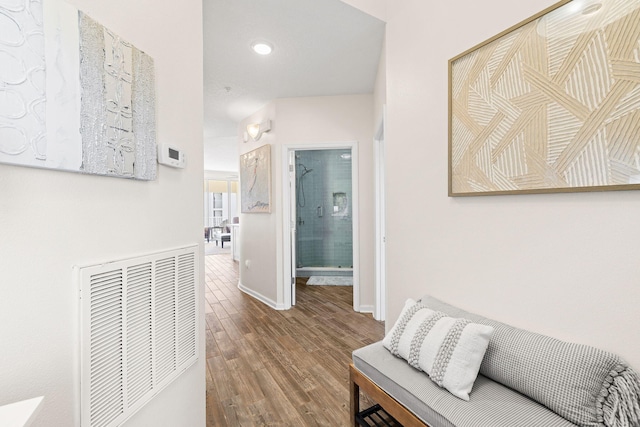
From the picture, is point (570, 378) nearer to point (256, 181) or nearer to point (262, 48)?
point (262, 48)

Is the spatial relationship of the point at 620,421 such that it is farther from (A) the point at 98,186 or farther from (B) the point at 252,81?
(B) the point at 252,81

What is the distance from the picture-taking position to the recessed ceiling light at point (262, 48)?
2.16 meters

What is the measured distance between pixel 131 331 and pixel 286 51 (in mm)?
2301

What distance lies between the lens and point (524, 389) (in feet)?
3.30

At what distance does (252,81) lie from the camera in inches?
110

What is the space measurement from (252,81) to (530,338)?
3.02 meters

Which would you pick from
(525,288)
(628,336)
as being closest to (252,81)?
(525,288)

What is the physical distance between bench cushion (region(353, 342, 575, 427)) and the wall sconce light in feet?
9.50

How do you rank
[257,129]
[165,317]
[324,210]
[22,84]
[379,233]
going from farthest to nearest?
1. [324,210]
2. [257,129]
3. [379,233]
4. [165,317]
5. [22,84]

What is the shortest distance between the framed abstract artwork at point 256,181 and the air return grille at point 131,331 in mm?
2130

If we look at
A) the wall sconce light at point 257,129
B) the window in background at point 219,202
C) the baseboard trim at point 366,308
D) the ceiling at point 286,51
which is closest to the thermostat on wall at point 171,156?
the ceiling at point 286,51

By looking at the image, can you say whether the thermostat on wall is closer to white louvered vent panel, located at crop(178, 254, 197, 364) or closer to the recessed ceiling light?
white louvered vent panel, located at crop(178, 254, 197, 364)

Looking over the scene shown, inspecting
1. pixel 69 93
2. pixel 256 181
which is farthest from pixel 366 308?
pixel 69 93

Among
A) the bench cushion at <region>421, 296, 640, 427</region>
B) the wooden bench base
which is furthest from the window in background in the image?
the bench cushion at <region>421, 296, 640, 427</region>
